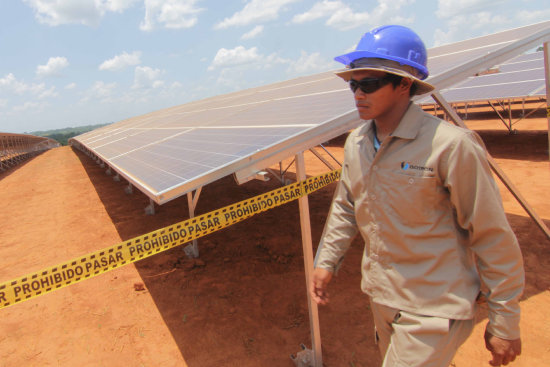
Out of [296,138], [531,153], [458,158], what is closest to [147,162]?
[296,138]

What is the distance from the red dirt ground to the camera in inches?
150

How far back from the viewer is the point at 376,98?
1.71m

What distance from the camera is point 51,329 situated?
4.48 meters

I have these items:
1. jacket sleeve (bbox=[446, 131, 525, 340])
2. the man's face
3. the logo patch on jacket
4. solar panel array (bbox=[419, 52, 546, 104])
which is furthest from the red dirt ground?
solar panel array (bbox=[419, 52, 546, 104])

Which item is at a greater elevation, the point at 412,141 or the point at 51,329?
the point at 412,141

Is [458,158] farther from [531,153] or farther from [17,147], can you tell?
[17,147]

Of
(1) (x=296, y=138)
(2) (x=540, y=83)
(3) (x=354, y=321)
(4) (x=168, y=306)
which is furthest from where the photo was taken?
(2) (x=540, y=83)

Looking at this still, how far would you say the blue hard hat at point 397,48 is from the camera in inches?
66.4

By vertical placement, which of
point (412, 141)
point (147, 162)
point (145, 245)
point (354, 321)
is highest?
point (412, 141)

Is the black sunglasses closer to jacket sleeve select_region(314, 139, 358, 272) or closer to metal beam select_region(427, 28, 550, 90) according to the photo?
jacket sleeve select_region(314, 139, 358, 272)

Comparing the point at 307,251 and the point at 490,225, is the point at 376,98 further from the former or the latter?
the point at 307,251

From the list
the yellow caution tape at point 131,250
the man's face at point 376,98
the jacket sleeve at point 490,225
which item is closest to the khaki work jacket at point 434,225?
the jacket sleeve at point 490,225

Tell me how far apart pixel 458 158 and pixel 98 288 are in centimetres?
561

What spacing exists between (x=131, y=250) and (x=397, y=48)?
2325 mm
